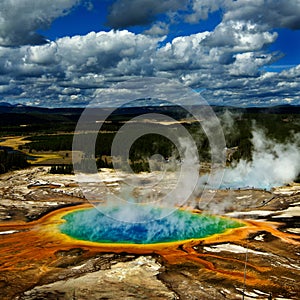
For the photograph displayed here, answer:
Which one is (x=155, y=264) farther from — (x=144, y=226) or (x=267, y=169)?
(x=267, y=169)

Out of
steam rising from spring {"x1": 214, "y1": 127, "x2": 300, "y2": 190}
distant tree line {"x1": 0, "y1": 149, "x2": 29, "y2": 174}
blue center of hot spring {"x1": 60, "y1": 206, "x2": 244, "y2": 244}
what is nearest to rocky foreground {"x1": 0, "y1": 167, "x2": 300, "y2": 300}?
blue center of hot spring {"x1": 60, "y1": 206, "x2": 244, "y2": 244}

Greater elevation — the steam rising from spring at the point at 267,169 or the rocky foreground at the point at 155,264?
the steam rising from spring at the point at 267,169

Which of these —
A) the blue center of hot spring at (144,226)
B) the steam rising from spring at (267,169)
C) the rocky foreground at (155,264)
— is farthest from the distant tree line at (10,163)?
the steam rising from spring at (267,169)

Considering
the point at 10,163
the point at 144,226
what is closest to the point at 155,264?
the point at 144,226

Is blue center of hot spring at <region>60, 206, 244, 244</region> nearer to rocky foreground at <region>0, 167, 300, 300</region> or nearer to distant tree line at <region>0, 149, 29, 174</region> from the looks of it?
rocky foreground at <region>0, 167, 300, 300</region>

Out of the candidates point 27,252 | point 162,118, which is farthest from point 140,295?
point 162,118

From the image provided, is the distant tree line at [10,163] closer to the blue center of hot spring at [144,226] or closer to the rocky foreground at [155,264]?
the rocky foreground at [155,264]
